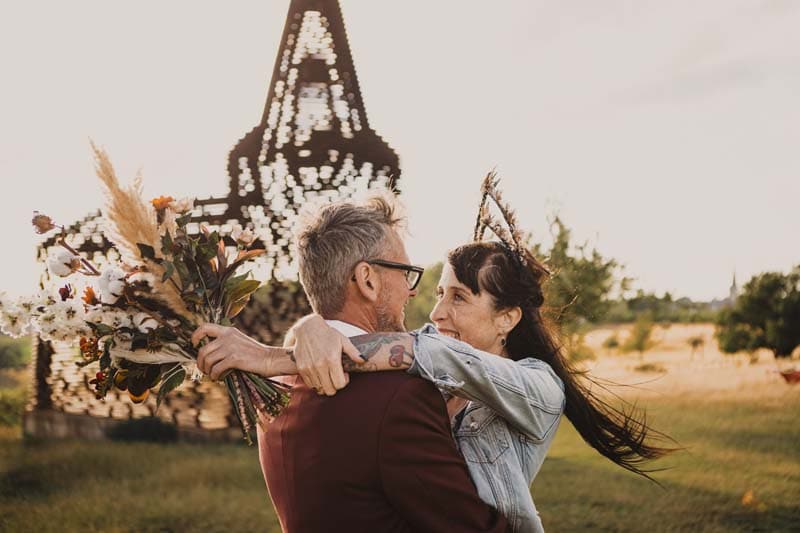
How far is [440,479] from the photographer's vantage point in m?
2.19

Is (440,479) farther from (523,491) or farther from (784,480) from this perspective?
(784,480)

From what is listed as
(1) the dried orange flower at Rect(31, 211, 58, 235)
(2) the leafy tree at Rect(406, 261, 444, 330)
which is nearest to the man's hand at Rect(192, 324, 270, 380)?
(1) the dried orange flower at Rect(31, 211, 58, 235)

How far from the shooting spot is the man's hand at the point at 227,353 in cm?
243

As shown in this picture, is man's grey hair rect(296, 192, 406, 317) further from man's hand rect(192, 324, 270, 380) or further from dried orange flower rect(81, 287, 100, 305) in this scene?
dried orange flower rect(81, 287, 100, 305)

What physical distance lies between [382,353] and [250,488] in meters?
7.88

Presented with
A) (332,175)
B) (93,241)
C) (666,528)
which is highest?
(332,175)

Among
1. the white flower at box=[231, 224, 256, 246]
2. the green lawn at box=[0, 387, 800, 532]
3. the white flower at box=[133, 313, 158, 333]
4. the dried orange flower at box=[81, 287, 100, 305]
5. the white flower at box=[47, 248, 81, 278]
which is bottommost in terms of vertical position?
the green lawn at box=[0, 387, 800, 532]

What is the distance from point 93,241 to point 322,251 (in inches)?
346

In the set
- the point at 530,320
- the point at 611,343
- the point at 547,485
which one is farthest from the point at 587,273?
the point at 530,320

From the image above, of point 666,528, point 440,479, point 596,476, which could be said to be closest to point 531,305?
point 440,479

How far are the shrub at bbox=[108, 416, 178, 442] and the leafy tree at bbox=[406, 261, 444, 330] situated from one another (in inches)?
169

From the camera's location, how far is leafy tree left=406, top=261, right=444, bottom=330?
1529cm

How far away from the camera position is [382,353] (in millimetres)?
2301

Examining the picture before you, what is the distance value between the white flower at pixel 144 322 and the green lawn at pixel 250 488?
626cm
